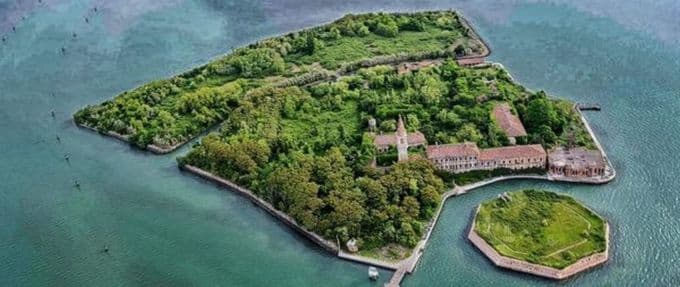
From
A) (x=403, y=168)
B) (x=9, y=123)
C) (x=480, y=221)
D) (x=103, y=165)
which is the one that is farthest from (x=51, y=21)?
(x=480, y=221)

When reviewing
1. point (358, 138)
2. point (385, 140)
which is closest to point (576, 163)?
point (385, 140)

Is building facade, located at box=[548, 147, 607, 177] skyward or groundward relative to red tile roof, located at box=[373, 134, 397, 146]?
skyward

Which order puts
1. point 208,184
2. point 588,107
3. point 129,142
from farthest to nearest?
point 129,142 → point 588,107 → point 208,184

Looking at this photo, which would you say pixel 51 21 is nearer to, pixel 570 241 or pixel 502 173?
pixel 502 173

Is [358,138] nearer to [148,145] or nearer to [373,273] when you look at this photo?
[373,273]

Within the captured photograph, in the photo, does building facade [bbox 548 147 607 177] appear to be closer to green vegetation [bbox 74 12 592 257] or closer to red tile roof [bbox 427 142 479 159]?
green vegetation [bbox 74 12 592 257]

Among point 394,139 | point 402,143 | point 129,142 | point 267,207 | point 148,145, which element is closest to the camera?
point 267,207

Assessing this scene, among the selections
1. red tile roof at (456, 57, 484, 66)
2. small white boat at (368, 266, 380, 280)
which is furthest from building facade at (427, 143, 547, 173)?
red tile roof at (456, 57, 484, 66)
